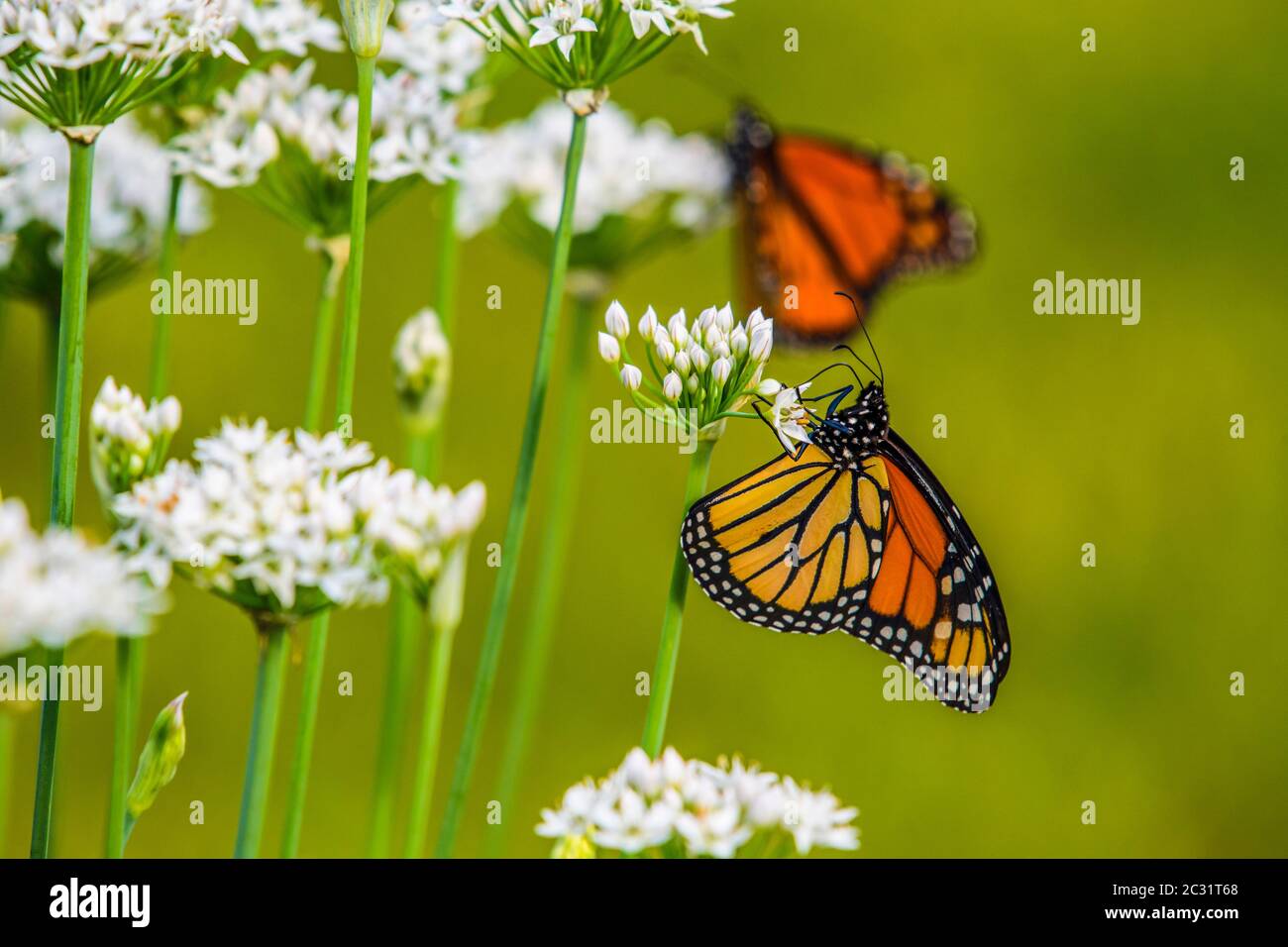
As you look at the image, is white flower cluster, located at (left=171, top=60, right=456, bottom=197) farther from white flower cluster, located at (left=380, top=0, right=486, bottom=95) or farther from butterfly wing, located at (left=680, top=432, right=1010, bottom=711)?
butterfly wing, located at (left=680, top=432, right=1010, bottom=711)

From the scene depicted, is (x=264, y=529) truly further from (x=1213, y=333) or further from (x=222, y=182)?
(x=1213, y=333)

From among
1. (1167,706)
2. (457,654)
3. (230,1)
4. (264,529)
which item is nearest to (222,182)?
(230,1)

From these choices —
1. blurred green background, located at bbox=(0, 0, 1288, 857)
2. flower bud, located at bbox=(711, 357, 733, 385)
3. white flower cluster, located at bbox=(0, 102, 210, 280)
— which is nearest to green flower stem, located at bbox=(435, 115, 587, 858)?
flower bud, located at bbox=(711, 357, 733, 385)

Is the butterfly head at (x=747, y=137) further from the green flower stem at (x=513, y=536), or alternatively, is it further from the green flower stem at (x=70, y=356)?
the green flower stem at (x=70, y=356)

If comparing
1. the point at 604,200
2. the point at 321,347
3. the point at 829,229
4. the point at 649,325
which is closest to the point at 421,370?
the point at 321,347

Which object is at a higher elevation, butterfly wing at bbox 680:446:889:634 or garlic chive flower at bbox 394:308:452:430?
garlic chive flower at bbox 394:308:452:430

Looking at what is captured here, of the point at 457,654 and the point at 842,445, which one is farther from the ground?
the point at 842,445

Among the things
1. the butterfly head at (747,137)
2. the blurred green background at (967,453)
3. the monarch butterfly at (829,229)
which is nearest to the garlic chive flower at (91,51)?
the butterfly head at (747,137)
